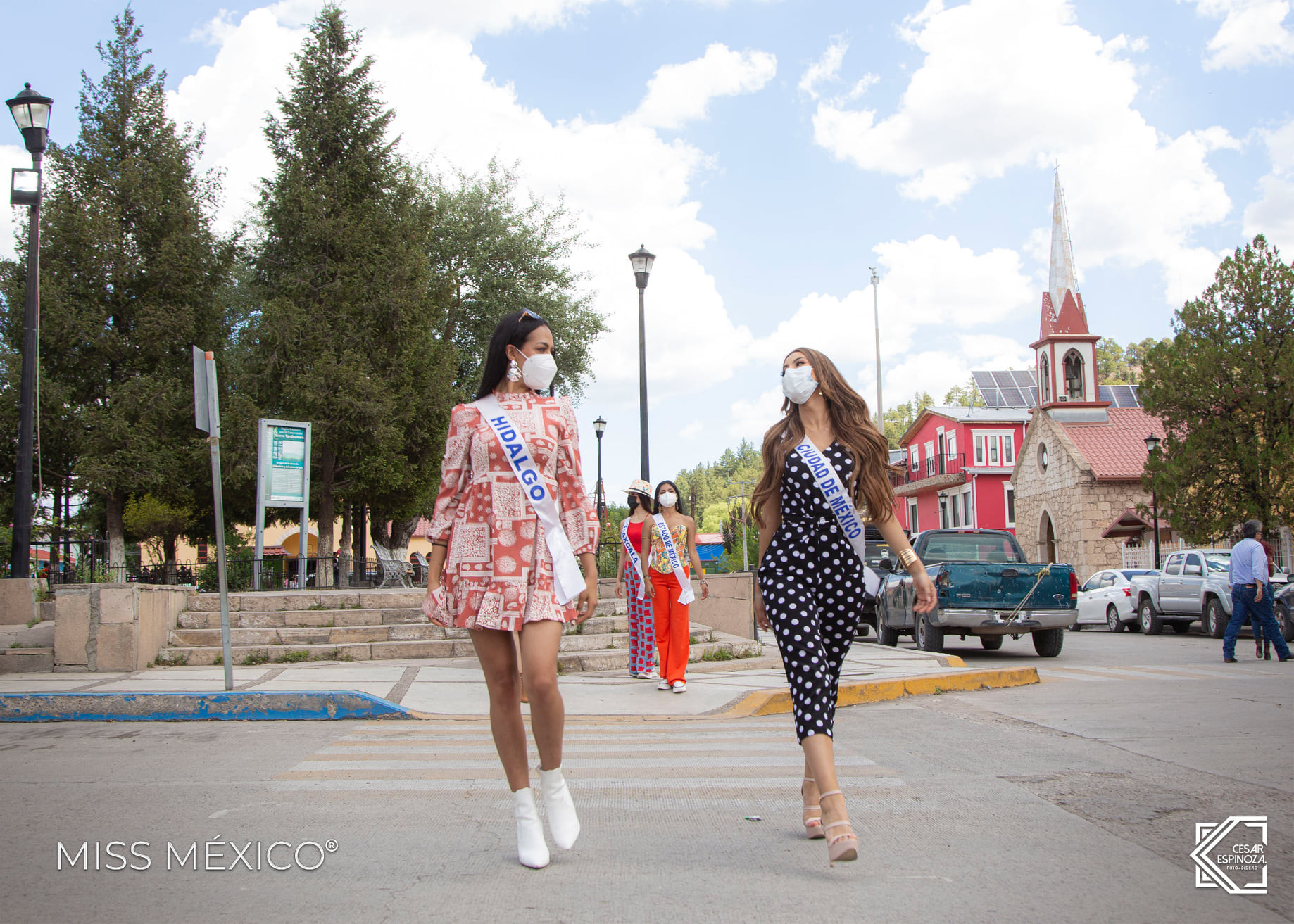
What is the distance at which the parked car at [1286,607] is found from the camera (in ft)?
55.0

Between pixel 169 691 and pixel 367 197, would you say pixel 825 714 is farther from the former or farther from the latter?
pixel 367 197

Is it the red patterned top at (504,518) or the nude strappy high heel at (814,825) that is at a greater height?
the red patterned top at (504,518)

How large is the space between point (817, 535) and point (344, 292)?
2215cm

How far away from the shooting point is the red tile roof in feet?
138

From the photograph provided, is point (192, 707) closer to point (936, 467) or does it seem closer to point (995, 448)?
point (995, 448)

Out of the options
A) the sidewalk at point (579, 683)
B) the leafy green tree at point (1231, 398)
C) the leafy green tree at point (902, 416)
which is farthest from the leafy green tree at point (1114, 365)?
the sidewalk at point (579, 683)

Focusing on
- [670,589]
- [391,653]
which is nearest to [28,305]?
[391,653]

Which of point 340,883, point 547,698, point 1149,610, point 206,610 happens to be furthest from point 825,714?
point 1149,610

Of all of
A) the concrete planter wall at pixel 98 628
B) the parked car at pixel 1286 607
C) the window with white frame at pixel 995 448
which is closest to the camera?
the concrete planter wall at pixel 98 628

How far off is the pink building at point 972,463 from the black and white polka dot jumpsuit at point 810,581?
5033 cm

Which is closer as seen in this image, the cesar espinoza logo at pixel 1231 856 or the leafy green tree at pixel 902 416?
the cesar espinoza logo at pixel 1231 856

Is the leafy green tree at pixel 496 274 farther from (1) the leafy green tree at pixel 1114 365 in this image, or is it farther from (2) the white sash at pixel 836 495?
(1) the leafy green tree at pixel 1114 365

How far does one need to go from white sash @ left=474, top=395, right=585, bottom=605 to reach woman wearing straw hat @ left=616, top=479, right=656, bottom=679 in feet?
19.0

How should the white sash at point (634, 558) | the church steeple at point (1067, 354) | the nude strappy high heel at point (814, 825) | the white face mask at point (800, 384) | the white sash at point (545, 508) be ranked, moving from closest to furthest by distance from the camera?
the white sash at point (545, 508) → the nude strappy high heel at point (814, 825) → the white face mask at point (800, 384) → the white sash at point (634, 558) → the church steeple at point (1067, 354)
